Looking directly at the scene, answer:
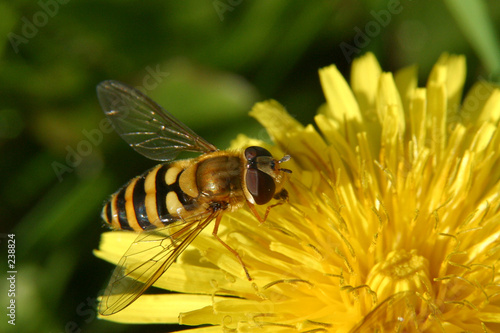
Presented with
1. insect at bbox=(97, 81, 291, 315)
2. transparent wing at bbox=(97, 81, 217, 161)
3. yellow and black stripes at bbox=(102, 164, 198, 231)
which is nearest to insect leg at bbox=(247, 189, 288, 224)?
insect at bbox=(97, 81, 291, 315)

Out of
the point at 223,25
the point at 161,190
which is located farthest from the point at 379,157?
the point at 223,25

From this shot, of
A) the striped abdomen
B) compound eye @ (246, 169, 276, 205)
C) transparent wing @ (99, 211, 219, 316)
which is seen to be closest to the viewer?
transparent wing @ (99, 211, 219, 316)

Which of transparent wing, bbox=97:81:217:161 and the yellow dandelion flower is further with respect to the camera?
transparent wing, bbox=97:81:217:161

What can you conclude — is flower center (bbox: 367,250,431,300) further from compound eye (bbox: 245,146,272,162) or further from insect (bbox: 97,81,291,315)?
compound eye (bbox: 245,146,272,162)

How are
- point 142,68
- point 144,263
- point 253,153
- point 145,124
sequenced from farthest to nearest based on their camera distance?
point 142,68 < point 145,124 < point 253,153 < point 144,263

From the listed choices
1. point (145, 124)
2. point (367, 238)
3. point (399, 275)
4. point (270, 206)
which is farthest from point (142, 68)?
point (399, 275)

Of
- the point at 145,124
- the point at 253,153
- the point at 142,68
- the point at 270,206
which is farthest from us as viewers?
the point at 142,68

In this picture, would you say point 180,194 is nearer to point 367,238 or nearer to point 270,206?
point 270,206
